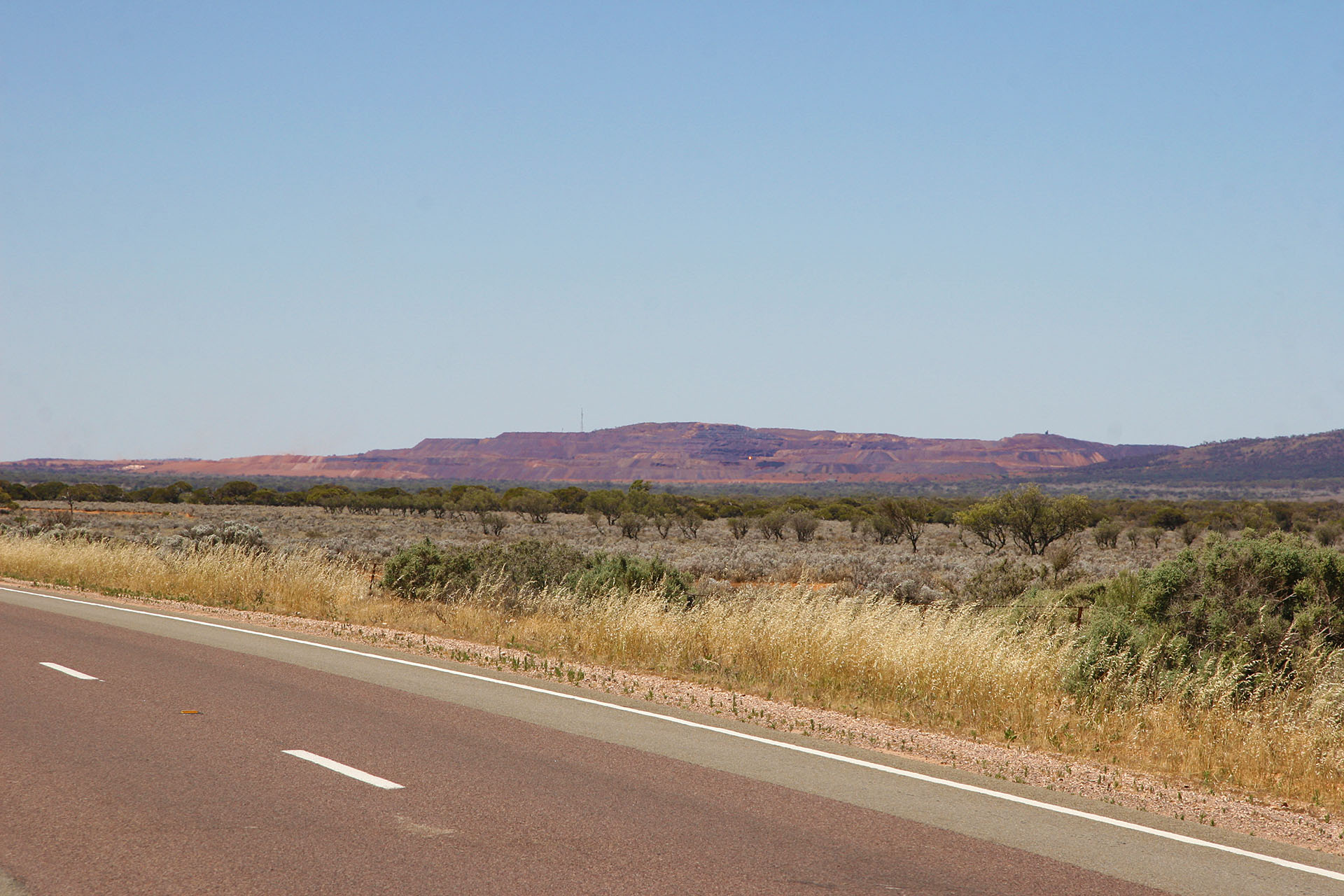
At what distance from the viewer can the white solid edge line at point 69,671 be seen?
11250 mm

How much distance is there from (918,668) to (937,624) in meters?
1.88

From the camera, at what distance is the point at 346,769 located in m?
7.45

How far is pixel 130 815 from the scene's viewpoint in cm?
619

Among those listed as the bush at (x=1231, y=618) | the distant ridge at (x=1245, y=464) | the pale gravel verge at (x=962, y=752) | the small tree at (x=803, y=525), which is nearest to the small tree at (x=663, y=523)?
the small tree at (x=803, y=525)

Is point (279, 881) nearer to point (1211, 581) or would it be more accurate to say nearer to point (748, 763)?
point (748, 763)

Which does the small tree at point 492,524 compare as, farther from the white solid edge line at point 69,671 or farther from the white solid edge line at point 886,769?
the white solid edge line at point 69,671

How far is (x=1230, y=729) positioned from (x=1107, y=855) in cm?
413

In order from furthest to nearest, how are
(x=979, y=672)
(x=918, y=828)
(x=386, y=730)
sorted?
(x=979, y=672) < (x=386, y=730) < (x=918, y=828)

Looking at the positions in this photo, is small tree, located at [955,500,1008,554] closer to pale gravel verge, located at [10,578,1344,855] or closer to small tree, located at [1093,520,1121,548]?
small tree, located at [1093,520,1121,548]

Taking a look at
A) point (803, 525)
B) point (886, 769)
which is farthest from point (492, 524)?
point (886, 769)

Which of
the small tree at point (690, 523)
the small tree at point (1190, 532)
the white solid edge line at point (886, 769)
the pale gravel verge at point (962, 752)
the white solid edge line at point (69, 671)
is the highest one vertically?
the white solid edge line at point (69, 671)

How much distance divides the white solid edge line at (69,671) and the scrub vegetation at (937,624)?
540cm

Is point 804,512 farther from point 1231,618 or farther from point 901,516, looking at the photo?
point 1231,618

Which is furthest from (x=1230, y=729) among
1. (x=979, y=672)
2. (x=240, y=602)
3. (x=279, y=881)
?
(x=240, y=602)
